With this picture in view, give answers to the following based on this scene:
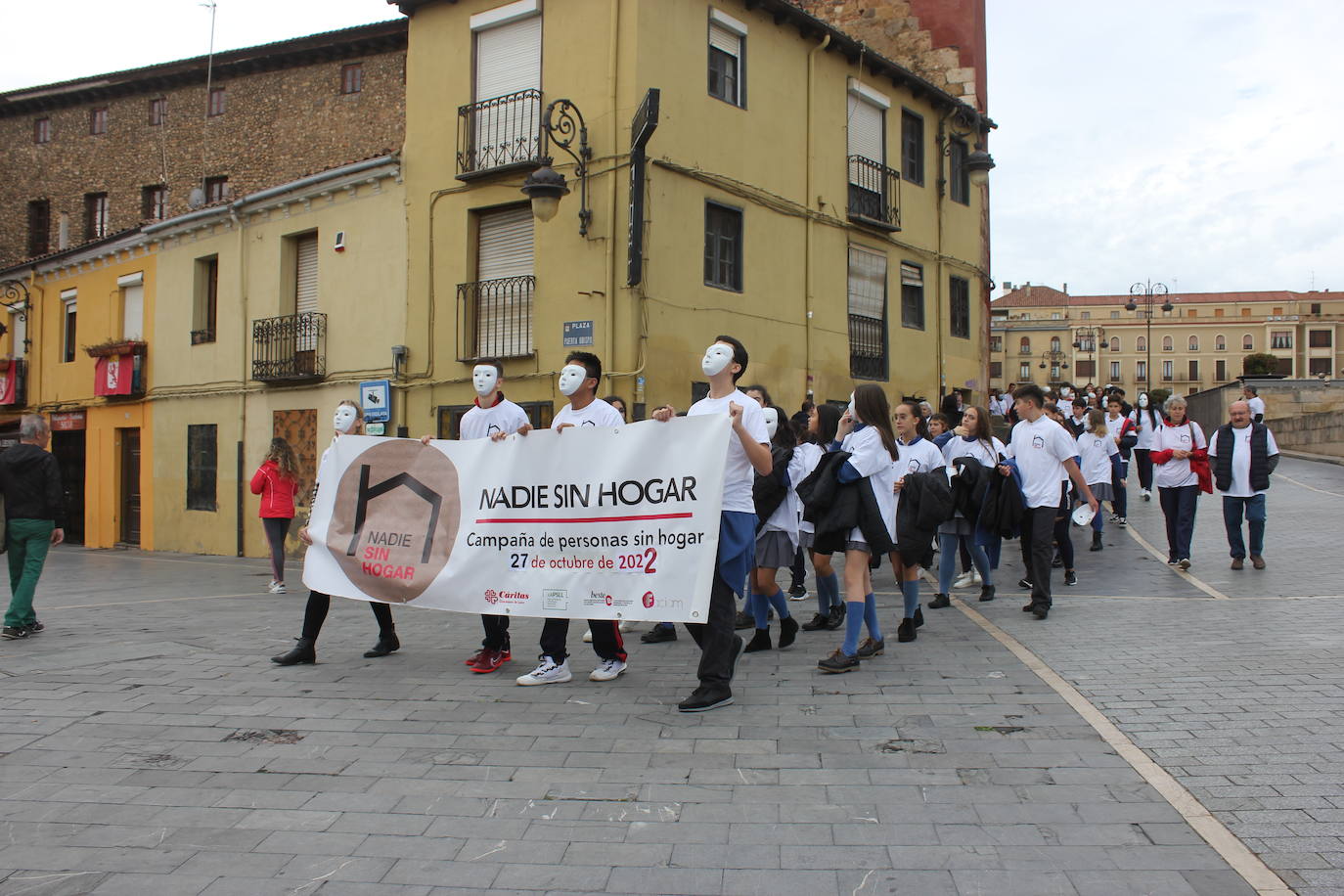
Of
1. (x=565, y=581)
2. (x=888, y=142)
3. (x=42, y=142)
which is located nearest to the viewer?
(x=565, y=581)

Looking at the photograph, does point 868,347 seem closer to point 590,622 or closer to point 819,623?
point 819,623

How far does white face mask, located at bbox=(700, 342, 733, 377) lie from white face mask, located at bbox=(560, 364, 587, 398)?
0.92 meters

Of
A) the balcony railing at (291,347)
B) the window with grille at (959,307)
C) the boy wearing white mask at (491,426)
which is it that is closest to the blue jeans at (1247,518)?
the boy wearing white mask at (491,426)

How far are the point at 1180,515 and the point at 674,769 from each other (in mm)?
8382

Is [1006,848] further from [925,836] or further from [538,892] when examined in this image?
[538,892]

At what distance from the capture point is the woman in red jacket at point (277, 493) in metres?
11.5

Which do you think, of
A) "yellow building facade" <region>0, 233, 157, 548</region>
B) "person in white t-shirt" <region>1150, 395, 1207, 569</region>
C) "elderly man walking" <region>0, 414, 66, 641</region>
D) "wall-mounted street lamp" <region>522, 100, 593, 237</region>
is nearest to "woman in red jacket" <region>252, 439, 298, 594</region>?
"elderly man walking" <region>0, 414, 66, 641</region>

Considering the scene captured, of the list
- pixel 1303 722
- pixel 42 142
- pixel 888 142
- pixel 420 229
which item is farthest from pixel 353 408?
pixel 42 142

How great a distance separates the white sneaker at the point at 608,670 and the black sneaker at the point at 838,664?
1.25m

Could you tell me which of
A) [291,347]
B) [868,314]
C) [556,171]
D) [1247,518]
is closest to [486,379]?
[556,171]

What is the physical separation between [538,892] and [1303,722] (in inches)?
152

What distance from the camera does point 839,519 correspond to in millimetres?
6211

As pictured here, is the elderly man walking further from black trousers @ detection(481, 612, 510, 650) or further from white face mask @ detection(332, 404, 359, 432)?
black trousers @ detection(481, 612, 510, 650)

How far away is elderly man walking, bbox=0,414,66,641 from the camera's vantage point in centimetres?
831
